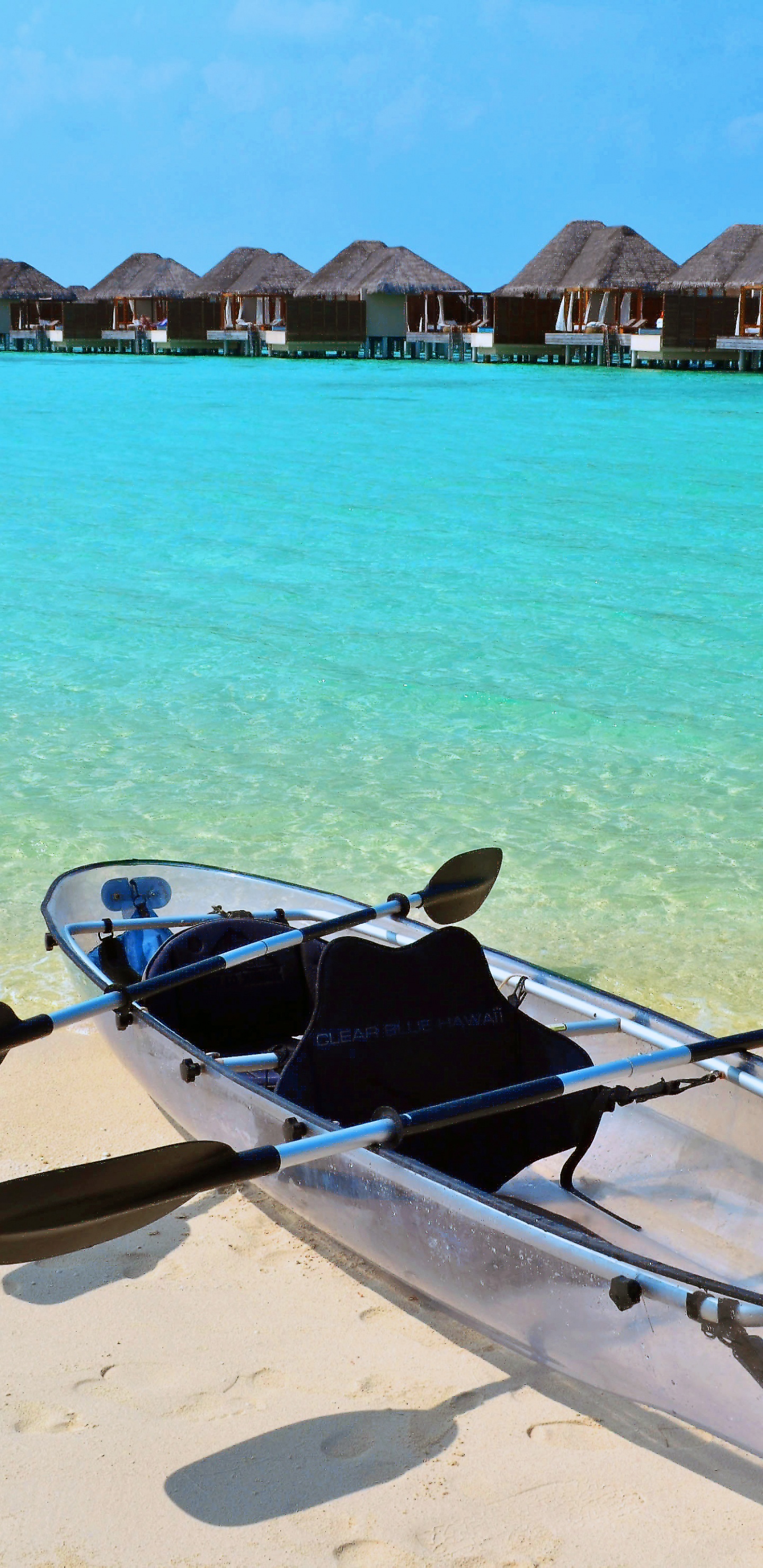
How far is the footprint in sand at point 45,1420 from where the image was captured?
2.81 m

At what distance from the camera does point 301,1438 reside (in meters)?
2.80

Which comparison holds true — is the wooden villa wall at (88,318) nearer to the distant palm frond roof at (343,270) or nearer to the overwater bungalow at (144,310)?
the overwater bungalow at (144,310)

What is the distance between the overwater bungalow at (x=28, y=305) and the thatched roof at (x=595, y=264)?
20.7 metres

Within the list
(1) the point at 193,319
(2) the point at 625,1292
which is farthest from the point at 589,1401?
(1) the point at 193,319

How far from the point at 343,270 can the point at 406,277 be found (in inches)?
123

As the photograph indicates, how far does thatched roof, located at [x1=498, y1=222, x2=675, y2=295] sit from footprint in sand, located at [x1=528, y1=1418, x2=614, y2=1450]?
128ft

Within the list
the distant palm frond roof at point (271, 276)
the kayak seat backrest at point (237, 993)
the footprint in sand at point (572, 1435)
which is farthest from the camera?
the distant palm frond roof at point (271, 276)

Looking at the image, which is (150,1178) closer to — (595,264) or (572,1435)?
(572,1435)

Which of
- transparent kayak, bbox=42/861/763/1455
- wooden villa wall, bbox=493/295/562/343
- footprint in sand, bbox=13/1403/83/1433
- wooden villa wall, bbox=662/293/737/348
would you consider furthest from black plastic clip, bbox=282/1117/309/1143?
wooden villa wall, bbox=493/295/562/343

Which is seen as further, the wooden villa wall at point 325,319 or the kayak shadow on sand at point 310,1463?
the wooden villa wall at point 325,319

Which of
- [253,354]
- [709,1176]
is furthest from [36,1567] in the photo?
[253,354]

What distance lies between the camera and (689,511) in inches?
719

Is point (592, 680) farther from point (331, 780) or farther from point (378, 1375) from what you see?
point (378, 1375)

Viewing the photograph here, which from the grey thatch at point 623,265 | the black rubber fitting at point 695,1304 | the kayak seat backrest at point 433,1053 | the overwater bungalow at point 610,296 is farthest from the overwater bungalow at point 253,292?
the black rubber fitting at point 695,1304
